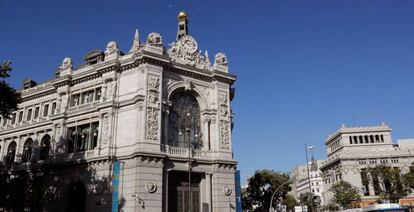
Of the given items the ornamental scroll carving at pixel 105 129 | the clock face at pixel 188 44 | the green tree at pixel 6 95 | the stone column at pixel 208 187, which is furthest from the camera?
the clock face at pixel 188 44

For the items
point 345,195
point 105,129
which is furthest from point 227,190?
point 345,195

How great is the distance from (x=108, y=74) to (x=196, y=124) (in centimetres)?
1022

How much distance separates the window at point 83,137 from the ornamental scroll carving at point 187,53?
1058 cm

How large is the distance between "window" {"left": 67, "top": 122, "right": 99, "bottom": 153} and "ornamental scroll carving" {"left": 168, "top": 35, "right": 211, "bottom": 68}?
34.7ft

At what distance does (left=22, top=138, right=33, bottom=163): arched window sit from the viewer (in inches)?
1721

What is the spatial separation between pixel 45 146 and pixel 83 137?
23.5ft

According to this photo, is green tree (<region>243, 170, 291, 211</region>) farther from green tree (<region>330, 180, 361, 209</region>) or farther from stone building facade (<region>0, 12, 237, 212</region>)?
stone building facade (<region>0, 12, 237, 212</region>)

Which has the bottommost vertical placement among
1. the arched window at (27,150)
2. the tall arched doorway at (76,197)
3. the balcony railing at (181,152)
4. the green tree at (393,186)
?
the tall arched doorway at (76,197)

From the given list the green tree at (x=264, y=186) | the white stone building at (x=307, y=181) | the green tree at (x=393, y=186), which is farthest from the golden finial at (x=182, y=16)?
the white stone building at (x=307, y=181)

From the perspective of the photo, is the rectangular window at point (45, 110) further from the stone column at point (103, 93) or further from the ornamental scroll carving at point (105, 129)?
the ornamental scroll carving at point (105, 129)

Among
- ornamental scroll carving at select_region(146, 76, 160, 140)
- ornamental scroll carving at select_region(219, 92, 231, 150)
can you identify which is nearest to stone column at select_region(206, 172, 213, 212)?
ornamental scroll carving at select_region(219, 92, 231, 150)

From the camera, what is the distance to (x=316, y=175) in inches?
5113

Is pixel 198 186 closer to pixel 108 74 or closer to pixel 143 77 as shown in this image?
pixel 143 77

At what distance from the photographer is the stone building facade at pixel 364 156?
7887 cm
